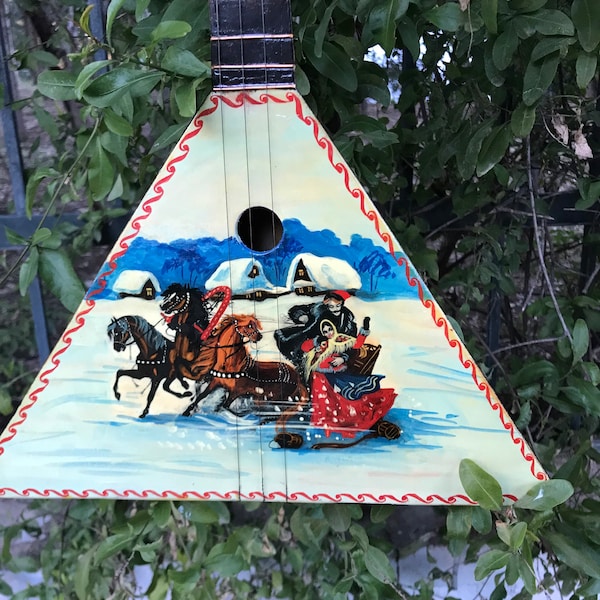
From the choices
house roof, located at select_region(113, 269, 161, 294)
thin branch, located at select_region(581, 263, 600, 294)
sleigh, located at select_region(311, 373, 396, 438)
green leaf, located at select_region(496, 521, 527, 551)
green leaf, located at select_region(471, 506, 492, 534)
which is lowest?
green leaf, located at select_region(471, 506, 492, 534)

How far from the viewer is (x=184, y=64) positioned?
0.53m

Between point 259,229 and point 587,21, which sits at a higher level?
point 587,21

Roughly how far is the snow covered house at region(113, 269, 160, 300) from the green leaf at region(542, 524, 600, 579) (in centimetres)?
50

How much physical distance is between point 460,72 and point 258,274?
41cm

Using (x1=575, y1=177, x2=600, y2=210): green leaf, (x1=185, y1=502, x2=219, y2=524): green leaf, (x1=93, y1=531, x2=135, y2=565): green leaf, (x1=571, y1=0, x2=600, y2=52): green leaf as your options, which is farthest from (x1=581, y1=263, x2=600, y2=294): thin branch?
(x1=93, y1=531, x2=135, y2=565): green leaf

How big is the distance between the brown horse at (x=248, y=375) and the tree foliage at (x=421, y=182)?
18 cm

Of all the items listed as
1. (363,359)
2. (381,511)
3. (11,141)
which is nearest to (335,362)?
(363,359)

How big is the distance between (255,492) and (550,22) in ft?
1.78

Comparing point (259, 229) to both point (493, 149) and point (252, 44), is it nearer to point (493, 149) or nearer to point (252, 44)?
point (252, 44)

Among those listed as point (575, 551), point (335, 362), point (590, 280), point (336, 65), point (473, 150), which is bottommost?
point (575, 551)

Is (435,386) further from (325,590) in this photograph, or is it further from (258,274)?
(325,590)

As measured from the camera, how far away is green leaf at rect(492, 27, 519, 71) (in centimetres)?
58

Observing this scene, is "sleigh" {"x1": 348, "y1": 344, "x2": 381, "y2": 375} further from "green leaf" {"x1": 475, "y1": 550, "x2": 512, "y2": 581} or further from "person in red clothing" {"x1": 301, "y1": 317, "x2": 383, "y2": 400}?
"green leaf" {"x1": 475, "y1": 550, "x2": 512, "y2": 581}

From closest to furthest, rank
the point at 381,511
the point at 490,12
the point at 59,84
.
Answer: the point at 490,12, the point at 59,84, the point at 381,511
